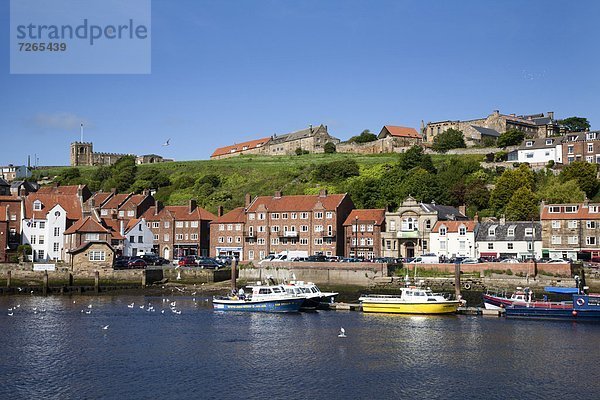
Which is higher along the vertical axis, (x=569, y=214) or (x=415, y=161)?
(x=415, y=161)

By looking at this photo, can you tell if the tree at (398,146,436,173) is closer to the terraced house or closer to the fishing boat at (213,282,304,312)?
the terraced house

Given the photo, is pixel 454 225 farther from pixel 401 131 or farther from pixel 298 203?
pixel 401 131

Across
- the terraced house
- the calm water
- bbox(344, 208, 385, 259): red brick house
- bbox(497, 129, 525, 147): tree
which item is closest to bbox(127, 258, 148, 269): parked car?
the calm water

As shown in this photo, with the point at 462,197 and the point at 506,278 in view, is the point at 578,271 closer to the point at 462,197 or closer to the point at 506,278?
the point at 506,278

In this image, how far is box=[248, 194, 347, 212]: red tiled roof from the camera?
306ft

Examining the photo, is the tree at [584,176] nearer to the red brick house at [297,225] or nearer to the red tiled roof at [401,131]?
the red brick house at [297,225]

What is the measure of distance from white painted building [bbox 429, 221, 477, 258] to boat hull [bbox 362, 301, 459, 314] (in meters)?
27.8

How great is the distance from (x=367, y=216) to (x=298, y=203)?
33.7ft

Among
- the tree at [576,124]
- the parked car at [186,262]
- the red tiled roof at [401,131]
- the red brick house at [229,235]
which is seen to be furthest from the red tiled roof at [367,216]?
the tree at [576,124]

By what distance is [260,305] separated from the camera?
61438 millimetres

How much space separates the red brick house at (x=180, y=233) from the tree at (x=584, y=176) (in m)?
53.6

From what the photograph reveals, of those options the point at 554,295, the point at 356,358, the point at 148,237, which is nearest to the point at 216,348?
the point at 356,358

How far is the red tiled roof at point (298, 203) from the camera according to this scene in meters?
93.2

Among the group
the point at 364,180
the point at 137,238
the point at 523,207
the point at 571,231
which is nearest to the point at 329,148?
the point at 364,180
